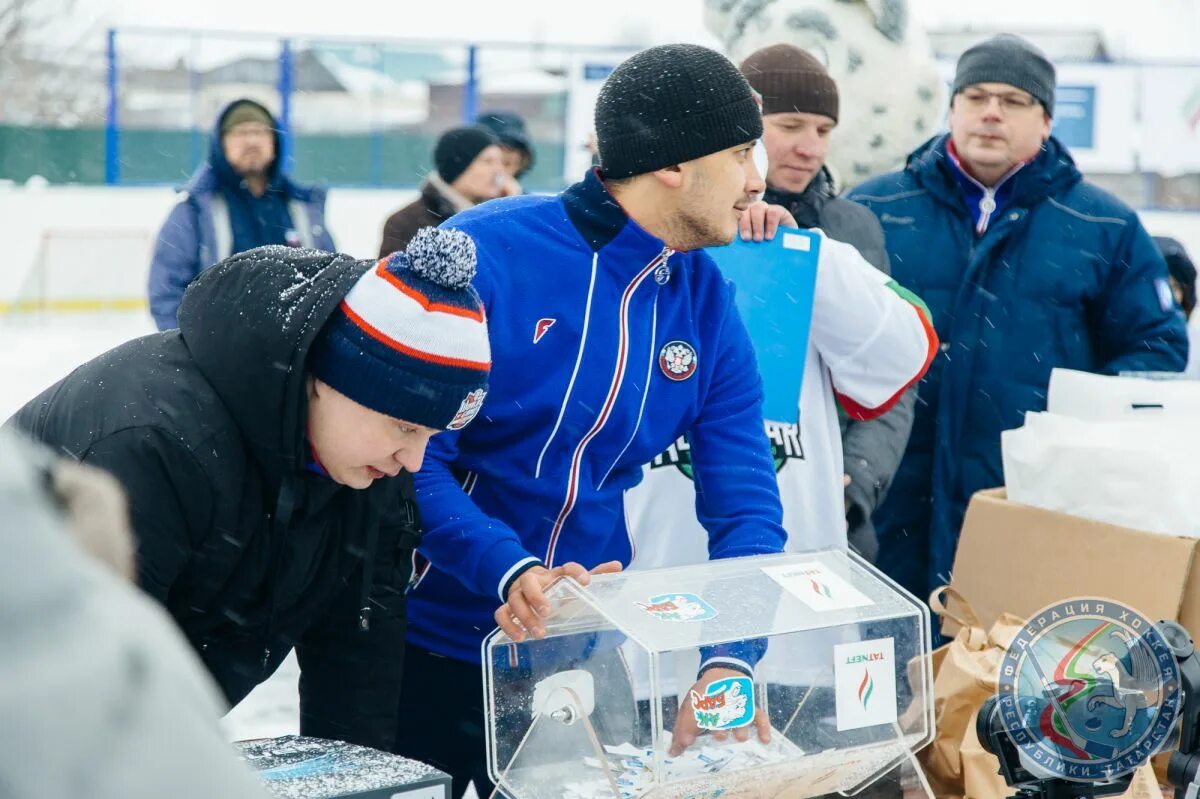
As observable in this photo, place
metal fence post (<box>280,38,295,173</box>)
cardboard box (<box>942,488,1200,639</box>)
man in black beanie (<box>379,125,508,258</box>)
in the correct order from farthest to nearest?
metal fence post (<box>280,38,295,173</box>)
man in black beanie (<box>379,125,508,258</box>)
cardboard box (<box>942,488,1200,639</box>)

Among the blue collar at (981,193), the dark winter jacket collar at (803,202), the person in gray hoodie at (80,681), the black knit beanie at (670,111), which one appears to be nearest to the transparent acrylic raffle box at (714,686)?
the black knit beanie at (670,111)

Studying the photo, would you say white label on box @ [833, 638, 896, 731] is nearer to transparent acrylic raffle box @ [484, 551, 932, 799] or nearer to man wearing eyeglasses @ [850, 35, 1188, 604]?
transparent acrylic raffle box @ [484, 551, 932, 799]

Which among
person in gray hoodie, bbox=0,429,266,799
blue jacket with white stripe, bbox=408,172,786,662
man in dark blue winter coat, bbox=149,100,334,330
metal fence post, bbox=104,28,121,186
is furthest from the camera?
metal fence post, bbox=104,28,121,186

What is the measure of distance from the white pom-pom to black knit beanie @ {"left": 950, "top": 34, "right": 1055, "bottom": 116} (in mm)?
1918

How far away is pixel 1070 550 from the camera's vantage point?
2230mm

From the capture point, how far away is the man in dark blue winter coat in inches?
166

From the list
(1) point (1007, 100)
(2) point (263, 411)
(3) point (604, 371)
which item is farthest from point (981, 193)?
(2) point (263, 411)

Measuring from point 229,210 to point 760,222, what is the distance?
8.23 ft

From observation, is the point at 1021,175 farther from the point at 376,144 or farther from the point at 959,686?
the point at 376,144

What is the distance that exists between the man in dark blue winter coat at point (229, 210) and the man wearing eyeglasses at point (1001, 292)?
6.54 feet

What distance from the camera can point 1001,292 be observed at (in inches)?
116

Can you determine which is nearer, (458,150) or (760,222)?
(760,222)

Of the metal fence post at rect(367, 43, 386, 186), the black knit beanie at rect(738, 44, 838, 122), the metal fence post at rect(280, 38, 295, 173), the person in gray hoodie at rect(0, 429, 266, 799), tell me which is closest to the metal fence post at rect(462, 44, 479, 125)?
the metal fence post at rect(367, 43, 386, 186)

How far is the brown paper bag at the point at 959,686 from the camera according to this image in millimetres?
1979
